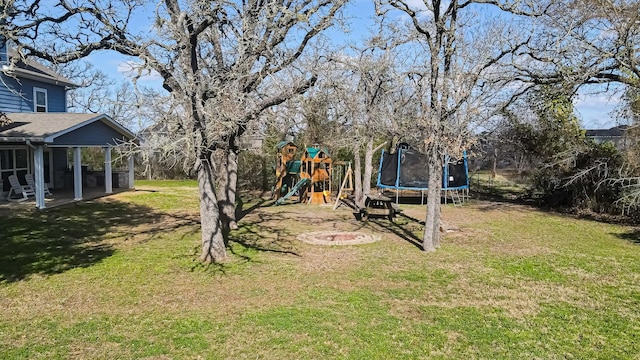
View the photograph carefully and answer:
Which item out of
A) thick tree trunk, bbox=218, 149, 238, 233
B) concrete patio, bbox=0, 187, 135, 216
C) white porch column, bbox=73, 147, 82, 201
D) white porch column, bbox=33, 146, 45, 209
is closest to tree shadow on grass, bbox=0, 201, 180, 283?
white porch column, bbox=33, 146, 45, 209

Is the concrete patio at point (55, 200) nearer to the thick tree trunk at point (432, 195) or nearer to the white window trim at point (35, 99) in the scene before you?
the white window trim at point (35, 99)

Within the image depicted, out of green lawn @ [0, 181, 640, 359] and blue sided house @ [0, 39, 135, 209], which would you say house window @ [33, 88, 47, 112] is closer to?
blue sided house @ [0, 39, 135, 209]

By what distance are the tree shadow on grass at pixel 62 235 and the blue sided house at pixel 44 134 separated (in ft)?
4.51

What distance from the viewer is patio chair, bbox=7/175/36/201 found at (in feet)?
47.1

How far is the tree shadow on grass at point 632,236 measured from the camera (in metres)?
10.4

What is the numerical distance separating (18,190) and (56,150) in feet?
11.6

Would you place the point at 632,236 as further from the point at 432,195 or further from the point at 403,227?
the point at 432,195

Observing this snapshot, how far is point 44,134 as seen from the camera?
12852mm

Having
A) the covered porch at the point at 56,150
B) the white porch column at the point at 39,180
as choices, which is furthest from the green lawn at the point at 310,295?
the covered porch at the point at 56,150

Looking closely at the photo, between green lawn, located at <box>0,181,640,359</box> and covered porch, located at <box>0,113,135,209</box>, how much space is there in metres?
2.80

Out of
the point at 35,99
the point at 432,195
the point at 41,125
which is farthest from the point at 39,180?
the point at 432,195

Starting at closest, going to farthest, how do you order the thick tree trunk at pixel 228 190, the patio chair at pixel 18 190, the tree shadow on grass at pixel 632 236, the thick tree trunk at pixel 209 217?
the thick tree trunk at pixel 209 217, the tree shadow on grass at pixel 632 236, the thick tree trunk at pixel 228 190, the patio chair at pixel 18 190

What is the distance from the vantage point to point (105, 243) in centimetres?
912

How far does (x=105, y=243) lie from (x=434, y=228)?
269 inches
